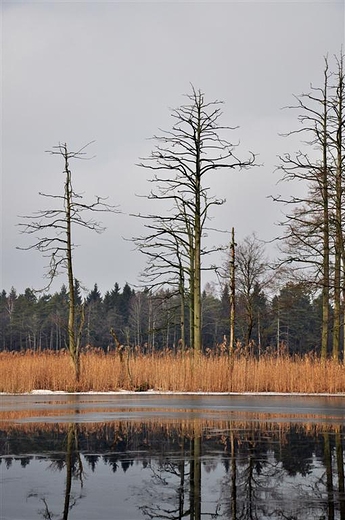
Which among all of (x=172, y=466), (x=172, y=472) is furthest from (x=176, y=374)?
(x=172, y=472)

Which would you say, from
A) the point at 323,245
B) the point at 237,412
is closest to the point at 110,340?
the point at 323,245

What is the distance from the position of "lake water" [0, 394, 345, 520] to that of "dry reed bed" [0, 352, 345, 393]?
26.7 feet

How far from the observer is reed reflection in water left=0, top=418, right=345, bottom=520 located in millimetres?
5395

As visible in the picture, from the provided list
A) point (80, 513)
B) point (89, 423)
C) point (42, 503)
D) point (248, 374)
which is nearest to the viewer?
point (80, 513)

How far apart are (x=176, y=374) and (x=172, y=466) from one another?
1468 centimetres

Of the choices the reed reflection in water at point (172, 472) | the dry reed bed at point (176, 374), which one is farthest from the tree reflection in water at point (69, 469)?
the dry reed bed at point (176, 374)

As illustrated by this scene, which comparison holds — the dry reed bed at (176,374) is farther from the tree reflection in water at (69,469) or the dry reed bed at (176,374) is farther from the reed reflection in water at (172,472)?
the tree reflection in water at (69,469)

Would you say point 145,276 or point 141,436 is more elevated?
point 145,276

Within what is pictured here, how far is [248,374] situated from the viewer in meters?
21.7

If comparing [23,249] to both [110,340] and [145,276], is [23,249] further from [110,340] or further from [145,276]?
[110,340]

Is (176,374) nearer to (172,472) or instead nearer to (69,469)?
(69,469)

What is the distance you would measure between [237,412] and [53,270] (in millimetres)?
13455

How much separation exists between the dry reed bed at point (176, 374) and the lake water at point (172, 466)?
8125mm

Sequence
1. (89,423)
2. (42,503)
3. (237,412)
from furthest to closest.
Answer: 1. (237,412)
2. (89,423)
3. (42,503)
